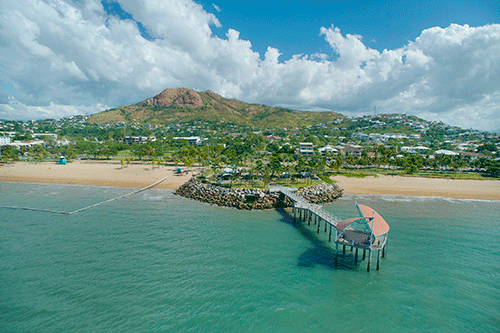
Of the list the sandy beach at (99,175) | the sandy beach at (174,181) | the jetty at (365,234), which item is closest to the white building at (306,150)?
the sandy beach at (174,181)

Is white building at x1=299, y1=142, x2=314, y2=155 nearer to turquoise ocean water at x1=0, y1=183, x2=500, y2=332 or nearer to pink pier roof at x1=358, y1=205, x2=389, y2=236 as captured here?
turquoise ocean water at x1=0, y1=183, x2=500, y2=332

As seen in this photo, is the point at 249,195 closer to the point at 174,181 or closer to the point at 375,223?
the point at 375,223

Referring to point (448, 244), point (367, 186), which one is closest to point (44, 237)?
point (448, 244)

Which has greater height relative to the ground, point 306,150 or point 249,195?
point 306,150

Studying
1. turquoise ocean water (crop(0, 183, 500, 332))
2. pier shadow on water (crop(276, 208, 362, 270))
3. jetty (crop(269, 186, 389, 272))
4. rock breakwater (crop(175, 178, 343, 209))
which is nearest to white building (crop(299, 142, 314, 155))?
rock breakwater (crop(175, 178, 343, 209))

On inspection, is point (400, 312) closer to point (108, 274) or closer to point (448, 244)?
point (448, 244)

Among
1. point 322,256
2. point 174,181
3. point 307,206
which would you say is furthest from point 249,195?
point 174,181

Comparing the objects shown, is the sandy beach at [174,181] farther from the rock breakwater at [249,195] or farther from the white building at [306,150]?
the white building at [306,150]
